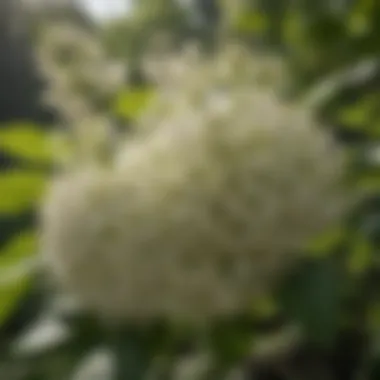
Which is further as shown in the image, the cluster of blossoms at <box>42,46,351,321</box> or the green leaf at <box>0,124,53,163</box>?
the green leaf at <box>0,124,53,163</box>

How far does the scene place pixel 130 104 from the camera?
43 centimetres

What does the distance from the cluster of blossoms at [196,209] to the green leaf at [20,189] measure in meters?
0.06

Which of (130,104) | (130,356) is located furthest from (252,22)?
(130,356)

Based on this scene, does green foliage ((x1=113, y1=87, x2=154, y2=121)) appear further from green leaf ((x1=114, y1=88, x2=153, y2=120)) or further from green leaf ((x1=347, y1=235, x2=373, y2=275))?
green leaf ((x1=347, y1=235, x2=373, y2=275))

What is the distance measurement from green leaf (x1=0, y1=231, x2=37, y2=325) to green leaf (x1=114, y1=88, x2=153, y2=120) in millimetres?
80

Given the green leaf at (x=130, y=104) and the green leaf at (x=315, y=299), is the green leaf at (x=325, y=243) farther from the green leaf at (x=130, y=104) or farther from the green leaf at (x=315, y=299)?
the green leaf at (x=130, y=104)

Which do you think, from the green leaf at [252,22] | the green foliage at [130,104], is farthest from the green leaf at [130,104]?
the green leaf at [252,22]

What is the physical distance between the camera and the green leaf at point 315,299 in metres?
0.35

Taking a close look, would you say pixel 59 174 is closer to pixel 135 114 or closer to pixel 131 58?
pixel 135 114

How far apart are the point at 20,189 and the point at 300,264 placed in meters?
0.16

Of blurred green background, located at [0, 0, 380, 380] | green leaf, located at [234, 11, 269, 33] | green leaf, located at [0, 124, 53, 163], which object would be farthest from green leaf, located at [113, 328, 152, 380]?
green leaf, located at [234, 11, 269, 33]

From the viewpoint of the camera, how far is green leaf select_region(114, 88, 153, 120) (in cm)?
43

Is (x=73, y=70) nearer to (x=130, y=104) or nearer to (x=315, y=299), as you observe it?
(x=130, y=104)

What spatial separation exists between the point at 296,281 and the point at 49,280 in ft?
0.46
